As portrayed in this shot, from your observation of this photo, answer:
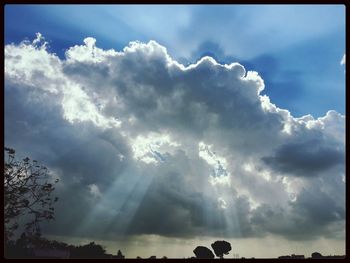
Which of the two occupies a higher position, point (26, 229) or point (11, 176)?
point (11, 176)

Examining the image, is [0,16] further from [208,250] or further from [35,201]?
[208,250]

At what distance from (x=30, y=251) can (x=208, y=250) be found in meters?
65.3
